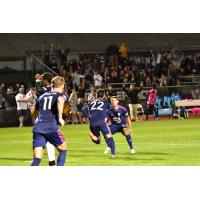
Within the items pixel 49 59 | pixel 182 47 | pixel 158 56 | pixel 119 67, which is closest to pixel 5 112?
pixel 49 59

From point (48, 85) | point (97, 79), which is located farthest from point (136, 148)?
point (97, 79)

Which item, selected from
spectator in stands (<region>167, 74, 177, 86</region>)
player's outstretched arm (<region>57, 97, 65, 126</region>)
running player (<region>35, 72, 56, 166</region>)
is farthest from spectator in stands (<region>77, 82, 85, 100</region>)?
player's outstretched arm (<region>57, 97, 65, 126</region>)

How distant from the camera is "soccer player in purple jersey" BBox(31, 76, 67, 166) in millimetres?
11344

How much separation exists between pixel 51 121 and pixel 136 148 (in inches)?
309

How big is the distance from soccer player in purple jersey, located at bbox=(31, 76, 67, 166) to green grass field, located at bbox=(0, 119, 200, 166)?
10.4 ft

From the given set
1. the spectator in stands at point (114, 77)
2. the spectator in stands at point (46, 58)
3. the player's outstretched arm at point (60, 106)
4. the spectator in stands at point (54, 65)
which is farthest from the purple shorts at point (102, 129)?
the spectator in stands at point (114, 77)

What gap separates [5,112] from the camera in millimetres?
32438

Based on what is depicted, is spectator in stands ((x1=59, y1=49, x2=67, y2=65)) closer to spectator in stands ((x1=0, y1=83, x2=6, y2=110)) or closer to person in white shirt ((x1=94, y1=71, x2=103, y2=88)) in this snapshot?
person in white shirt ((x1=94, y1=71, x2=103, y2=88))

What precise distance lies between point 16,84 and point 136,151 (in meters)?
17.6

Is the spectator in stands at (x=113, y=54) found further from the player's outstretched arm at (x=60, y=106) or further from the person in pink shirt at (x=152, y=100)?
the player's outstretched arm at (x=60, y=106)

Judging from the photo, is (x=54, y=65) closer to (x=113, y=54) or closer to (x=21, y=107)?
(x=113, y=54)

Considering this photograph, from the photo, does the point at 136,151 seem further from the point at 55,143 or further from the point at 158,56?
the point at 158,56

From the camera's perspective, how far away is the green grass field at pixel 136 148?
15234 mm

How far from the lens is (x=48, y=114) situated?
38.0ft
